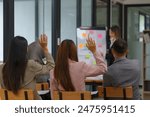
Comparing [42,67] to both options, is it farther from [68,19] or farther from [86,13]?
[86,13]

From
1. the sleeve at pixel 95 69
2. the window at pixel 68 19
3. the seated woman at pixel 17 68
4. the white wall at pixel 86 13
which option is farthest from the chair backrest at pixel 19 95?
the white wall at pixel 86 13

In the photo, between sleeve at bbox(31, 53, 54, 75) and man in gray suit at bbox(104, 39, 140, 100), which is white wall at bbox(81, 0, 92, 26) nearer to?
man in gray suit at bbox(104, 39, 140, 100)

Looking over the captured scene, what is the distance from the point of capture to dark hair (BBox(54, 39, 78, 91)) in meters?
3.17

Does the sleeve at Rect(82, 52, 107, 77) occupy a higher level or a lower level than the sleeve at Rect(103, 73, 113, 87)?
higher

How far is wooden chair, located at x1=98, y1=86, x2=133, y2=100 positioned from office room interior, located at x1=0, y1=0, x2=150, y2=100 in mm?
224

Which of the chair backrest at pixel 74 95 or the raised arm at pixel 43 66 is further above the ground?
the raised arm at pixel 43 66

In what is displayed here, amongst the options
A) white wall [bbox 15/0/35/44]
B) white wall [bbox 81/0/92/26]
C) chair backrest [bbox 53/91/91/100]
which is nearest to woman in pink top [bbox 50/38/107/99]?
chair backrest [bbox 53/91/91/100]

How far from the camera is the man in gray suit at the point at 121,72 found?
139 inches

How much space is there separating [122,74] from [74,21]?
4.01m

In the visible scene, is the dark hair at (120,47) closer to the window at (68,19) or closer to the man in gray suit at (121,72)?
the man in gray suit at (121,72)

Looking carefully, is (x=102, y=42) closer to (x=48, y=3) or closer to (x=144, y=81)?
(x=48, y=3)

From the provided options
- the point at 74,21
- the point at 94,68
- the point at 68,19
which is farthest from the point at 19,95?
the point at 74,21

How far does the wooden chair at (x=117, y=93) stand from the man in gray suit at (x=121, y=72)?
0.10 meters

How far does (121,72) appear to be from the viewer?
11.6ft
